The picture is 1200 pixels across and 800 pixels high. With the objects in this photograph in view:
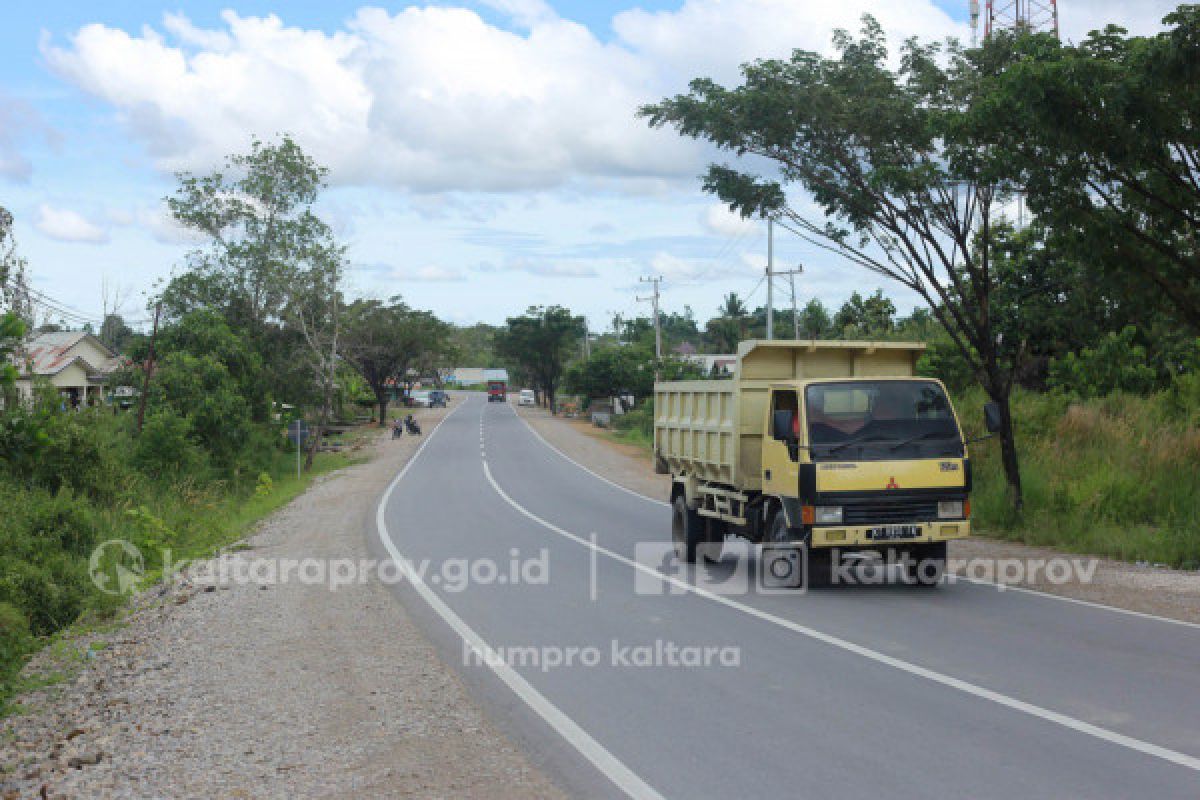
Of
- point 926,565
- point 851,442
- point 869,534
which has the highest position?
point 851,442

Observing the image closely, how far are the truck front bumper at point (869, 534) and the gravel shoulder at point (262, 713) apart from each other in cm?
424

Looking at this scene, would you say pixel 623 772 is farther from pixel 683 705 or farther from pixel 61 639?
pixel 61 639

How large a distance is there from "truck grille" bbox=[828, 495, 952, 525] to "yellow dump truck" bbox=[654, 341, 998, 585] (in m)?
0.01

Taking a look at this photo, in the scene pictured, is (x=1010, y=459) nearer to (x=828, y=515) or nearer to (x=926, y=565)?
(x=926, y=565)

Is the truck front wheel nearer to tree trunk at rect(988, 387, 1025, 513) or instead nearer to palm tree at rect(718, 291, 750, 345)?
tree trunk at rect(988, 387, 1025, 513)

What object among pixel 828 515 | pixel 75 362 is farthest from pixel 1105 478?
pixel 75 362

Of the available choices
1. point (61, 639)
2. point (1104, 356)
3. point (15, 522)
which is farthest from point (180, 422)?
point (1104, 356)

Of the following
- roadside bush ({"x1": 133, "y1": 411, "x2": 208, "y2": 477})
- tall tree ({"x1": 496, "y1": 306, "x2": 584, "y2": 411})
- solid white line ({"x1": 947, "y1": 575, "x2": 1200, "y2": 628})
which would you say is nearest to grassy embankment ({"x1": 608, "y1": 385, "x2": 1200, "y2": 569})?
solid white line ({"x1": 947, "y1": 575, "x2": 1200, "y2": 628})

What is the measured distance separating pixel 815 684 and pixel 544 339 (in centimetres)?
9857

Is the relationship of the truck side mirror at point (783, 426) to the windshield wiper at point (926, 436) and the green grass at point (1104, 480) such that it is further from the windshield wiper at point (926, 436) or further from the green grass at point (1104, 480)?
the green grass at point (1104, 480)

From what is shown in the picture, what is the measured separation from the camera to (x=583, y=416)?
9119cm

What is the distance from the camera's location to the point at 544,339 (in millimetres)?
106188

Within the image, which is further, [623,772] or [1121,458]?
[1121,458]

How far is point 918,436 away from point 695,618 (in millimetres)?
3301
